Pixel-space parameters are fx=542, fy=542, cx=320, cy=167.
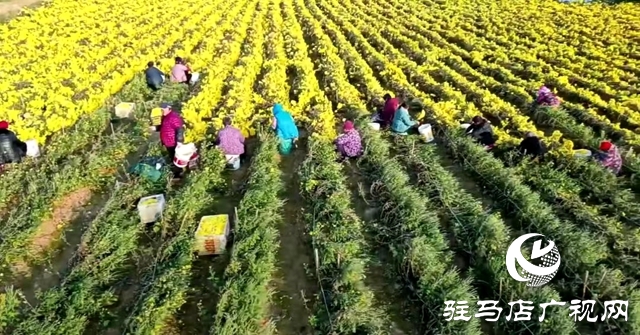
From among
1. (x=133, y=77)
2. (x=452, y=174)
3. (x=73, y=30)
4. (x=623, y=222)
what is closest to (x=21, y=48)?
(x=73, y=30)

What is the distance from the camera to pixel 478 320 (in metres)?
5.08

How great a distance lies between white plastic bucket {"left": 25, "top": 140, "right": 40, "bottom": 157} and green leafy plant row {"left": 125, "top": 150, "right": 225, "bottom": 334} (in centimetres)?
334

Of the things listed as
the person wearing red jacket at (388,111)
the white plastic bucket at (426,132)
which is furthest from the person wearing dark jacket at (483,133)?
the person wearing red jacket at (388,111)

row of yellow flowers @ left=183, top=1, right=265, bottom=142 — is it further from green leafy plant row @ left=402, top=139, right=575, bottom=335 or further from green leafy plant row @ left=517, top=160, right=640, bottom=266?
green leafy plant row @ left=517, top=160, right=640, bottom=266

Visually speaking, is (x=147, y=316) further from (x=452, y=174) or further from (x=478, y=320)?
(x=452, y=174)

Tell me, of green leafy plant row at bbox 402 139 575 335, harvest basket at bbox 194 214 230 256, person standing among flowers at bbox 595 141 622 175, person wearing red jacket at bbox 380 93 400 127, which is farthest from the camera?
person wearing red jacket at bbox 380 93 400 127

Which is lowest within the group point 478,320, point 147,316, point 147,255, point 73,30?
point 73,30

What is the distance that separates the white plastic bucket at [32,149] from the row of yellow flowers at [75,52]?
66cm

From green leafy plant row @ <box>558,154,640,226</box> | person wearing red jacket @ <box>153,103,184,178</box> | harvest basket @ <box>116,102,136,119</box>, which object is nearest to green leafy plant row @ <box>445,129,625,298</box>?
green leafy plant row @ <box>558,154,640,226</box>

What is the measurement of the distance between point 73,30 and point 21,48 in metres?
2.56

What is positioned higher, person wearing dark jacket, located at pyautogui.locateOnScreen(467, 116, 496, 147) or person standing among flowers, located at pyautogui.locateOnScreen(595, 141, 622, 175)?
person standing among flowers, located at pyautogui.locateOnScreen(595, 141, 622, 175)

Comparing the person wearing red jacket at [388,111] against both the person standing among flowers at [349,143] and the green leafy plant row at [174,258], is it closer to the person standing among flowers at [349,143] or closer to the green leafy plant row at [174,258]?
the person standing among flowers at [349,143]

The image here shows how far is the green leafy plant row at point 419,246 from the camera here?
5.24 metres

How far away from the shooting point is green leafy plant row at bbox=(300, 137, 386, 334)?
5105 mm
